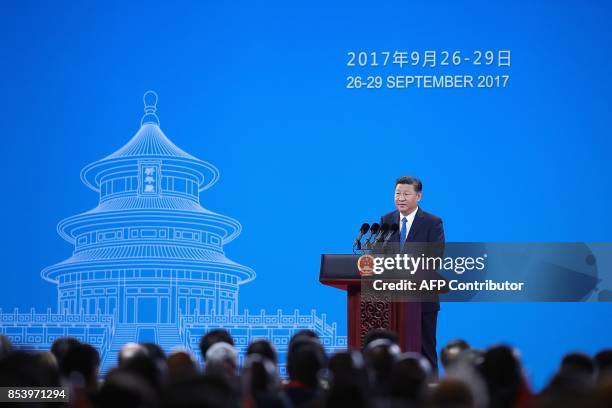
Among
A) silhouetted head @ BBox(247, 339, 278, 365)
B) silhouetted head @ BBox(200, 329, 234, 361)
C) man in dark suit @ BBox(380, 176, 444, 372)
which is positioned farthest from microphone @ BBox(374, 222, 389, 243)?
silhouetted head @ BBox(247, 339, 278, 365)

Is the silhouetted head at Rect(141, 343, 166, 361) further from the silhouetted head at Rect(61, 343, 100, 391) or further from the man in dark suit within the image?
the man in dark suit

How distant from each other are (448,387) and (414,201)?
166 inches

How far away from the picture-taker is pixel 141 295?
8.30 meters

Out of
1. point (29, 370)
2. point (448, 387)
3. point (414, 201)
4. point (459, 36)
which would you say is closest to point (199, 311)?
point (414, 201)

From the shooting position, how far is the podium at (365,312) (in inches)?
224

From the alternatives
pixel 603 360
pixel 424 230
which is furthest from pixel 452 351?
pixel 424 230

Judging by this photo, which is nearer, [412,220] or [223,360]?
[223,360]

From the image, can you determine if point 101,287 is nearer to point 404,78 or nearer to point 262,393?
point 404,78

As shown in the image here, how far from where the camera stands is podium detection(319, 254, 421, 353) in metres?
5.68

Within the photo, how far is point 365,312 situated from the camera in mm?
5723

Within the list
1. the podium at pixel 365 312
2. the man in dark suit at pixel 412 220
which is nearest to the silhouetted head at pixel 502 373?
the podium at pixel 365 312

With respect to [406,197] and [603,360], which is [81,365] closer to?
[603,360]

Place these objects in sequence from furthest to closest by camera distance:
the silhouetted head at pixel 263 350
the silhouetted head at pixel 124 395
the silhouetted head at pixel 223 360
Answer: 1. the silhouetted head at pixel 263 350
2. the silhouetted head at pixel 223 360
3. the silhouetted head at pixel 124 395

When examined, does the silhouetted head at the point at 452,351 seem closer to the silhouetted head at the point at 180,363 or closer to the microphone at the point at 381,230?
the silhouetted head at the point at 180,363
